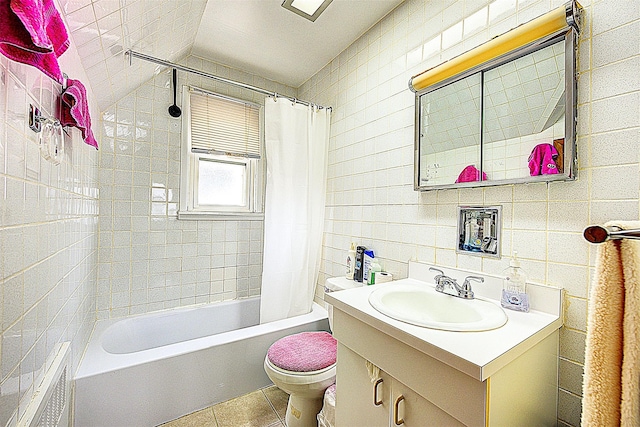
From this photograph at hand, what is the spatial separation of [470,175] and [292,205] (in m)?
1.19

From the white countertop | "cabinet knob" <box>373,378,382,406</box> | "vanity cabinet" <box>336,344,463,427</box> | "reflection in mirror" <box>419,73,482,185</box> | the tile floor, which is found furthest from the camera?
the tile floor

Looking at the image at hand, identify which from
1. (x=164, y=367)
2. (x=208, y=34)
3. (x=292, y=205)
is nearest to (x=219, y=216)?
(x=292, y=205)

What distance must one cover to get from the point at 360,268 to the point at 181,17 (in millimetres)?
1775

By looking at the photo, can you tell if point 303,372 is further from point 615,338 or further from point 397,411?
point 615,338

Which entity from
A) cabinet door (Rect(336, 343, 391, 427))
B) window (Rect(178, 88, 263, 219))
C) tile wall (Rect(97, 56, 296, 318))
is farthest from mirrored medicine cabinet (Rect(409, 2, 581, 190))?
tile wall (Rect(97, 56, 296, 318))

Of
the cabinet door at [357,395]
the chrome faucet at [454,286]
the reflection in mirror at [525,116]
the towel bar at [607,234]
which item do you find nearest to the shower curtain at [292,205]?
the cabinet door at [357,395]

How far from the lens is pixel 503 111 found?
1.16 metres

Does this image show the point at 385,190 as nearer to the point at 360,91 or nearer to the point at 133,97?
the point at 360,91

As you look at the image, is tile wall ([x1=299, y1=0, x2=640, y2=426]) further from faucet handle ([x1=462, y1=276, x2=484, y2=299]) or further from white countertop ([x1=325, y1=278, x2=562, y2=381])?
white countertop ([x1=325, y1=278, x2=562, y2=381])

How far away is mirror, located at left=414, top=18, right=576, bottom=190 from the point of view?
99 cm

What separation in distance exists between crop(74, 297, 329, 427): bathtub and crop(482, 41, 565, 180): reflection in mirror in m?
1.50

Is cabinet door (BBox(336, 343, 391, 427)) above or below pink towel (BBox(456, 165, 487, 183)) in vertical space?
below

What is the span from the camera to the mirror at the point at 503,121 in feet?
3.25

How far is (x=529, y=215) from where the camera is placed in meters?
1.08
